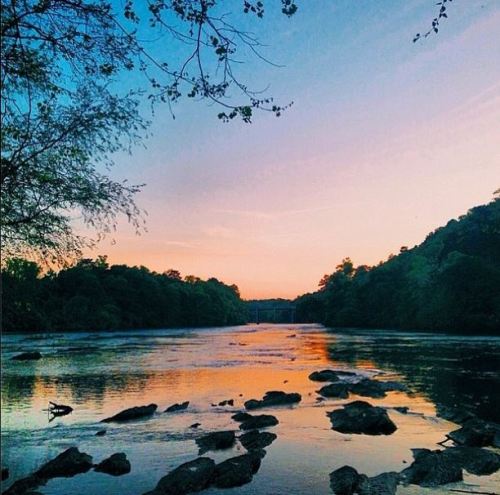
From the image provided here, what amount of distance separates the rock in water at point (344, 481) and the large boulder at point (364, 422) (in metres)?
7.24

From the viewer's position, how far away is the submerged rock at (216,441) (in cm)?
2155

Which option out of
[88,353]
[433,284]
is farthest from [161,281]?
[88,353]

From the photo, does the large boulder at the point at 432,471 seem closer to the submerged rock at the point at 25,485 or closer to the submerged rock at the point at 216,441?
the submerged rock at the point at 216,441

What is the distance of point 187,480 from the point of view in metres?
16.7

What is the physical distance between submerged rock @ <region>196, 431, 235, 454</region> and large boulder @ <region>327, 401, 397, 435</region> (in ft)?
18.7

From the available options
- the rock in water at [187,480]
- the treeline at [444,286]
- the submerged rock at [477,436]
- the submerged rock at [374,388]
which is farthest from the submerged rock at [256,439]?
the treeline at [444,286]

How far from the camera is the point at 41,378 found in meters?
43.8

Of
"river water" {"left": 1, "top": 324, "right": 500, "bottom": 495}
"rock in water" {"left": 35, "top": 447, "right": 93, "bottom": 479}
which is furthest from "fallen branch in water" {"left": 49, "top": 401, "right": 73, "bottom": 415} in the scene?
"rock in water" {"left": 35, "top": 447, "right": 93, "bottom": 479}

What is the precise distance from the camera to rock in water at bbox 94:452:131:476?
18.8 meters

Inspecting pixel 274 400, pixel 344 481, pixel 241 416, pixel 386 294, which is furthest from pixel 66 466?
pixel 386 294

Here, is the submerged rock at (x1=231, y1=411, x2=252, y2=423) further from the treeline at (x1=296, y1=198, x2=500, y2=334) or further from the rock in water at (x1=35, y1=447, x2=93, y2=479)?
the treeline at (x1=296, y1=198, x2=500, y2=334)

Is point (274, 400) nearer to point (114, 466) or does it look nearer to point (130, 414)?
point (130, 414)

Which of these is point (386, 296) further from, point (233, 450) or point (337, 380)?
point (233, 450)

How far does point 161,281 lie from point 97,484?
18276cm
